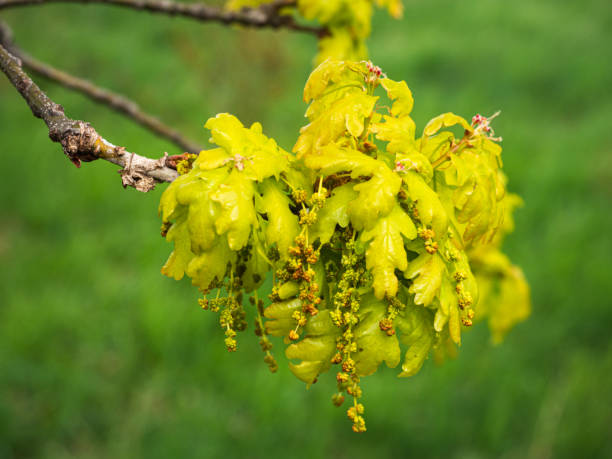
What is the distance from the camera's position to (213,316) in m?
3.58

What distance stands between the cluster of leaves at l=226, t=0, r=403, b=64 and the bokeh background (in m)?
1.95

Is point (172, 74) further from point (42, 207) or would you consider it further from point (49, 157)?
point (42, 207)

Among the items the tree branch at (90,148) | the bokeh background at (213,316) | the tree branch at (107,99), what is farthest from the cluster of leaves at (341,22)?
the bokeh background at (213,316)

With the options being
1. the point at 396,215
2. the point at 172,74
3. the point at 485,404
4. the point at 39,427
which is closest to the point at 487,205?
the point at 396,215

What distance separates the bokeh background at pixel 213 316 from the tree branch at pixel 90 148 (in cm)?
215

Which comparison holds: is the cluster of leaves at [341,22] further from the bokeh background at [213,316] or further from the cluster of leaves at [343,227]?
the bokeh background at [213,316]

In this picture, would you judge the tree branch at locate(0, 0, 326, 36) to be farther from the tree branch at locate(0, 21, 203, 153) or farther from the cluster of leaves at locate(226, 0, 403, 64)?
the tree branch at locate(0, 21, 203, 153)

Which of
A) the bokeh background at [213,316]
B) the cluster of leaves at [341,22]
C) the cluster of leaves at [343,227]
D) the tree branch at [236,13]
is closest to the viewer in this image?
the cluster of leaves at [343,227]

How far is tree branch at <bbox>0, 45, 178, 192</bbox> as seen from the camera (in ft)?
3.66

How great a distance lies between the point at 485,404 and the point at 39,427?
263 cm

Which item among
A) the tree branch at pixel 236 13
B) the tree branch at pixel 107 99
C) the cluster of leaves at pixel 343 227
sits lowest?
the cluster of leaves at pixel 343 227

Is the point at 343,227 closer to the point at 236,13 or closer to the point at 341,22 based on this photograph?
the point at 341,22

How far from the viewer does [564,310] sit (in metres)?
3.77

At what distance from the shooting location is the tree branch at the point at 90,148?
1.12m
